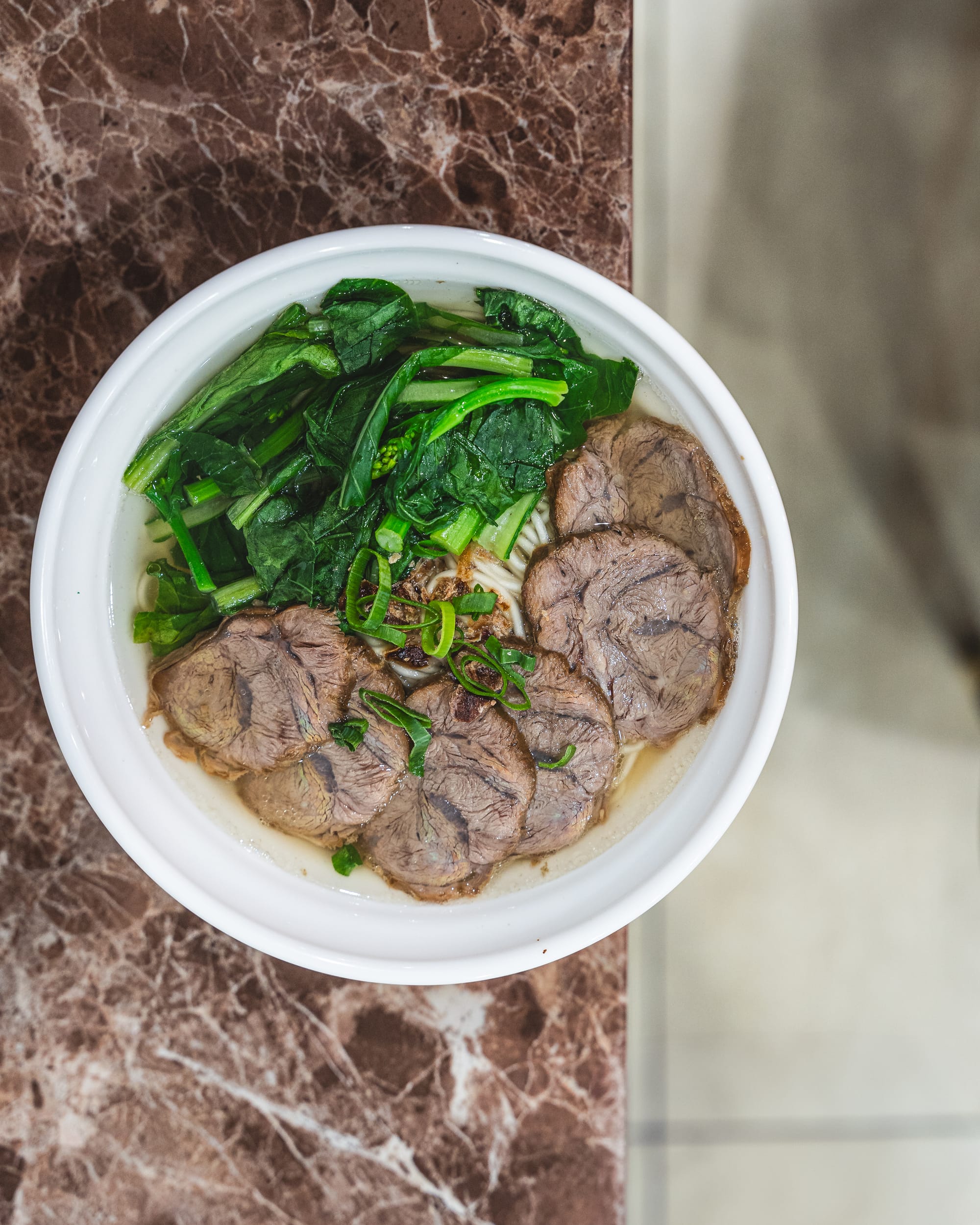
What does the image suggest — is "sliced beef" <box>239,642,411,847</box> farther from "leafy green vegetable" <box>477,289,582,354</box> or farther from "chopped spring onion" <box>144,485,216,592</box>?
"leafy green vegetable" <box>477,289,582,354</box>

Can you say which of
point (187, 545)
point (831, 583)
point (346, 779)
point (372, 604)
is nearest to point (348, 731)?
point (346, 779)

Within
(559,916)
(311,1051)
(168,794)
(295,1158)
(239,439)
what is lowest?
(295,1158)

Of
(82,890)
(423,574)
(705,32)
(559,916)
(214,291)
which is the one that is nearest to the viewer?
(214,291)

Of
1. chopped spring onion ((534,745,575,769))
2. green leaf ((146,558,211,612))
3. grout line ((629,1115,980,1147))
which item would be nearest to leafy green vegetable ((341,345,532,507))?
green leaf ((146,558,211,612))

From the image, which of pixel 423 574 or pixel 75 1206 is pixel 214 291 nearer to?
pixel 423 574

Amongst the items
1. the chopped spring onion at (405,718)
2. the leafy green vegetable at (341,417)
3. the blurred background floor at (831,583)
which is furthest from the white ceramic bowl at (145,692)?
the blurred background floor at (831,583)

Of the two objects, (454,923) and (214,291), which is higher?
(214,291)

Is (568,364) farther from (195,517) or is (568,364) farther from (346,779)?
(346,779)

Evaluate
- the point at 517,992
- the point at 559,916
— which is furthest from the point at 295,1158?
the point at 559,916

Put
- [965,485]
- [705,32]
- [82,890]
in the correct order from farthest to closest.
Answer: [965,485]
[705,32]
[82,890]
